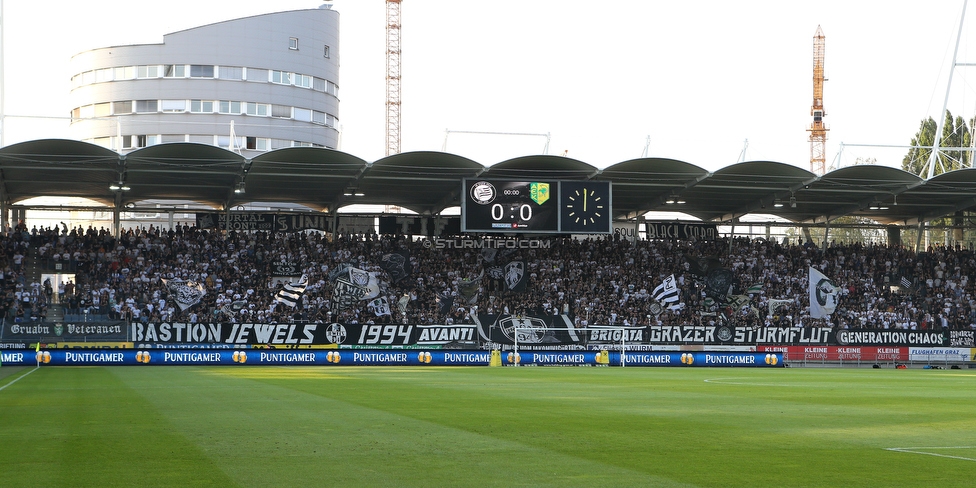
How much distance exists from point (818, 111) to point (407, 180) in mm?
102198

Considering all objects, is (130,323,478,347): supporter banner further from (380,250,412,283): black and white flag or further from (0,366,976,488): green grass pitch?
(0,366,976,488): green grass pitch

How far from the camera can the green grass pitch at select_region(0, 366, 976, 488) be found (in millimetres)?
8656

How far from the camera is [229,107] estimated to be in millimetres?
86312

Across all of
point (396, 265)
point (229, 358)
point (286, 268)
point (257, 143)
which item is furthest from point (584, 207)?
point (257, 143)

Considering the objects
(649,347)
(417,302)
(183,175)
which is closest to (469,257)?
(417,302)

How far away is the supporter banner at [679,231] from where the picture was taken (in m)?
60.3

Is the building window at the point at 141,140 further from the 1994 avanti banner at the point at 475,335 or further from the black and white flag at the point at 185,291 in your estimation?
the 1994 avanti banner at the point at 475,335

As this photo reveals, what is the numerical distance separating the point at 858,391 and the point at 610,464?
1439 centimetres

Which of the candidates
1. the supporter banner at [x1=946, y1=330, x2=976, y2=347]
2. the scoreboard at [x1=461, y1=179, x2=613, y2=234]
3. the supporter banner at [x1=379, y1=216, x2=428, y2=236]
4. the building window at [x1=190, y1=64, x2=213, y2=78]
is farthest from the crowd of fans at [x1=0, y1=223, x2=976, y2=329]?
the building window at [x1=190, y1=64, x2=213, y2=78]

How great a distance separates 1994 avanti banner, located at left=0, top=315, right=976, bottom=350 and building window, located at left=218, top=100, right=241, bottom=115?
46.4 meters

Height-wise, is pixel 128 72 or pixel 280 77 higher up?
pixel 280 77

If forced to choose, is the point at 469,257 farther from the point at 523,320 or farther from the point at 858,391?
the point at 858,391

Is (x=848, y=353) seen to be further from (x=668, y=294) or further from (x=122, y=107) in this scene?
(x=122, y=107)

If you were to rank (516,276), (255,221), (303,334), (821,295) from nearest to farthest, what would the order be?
1. (303,334)
2. (516,276)
3. (821,295)
4. (255,221)
